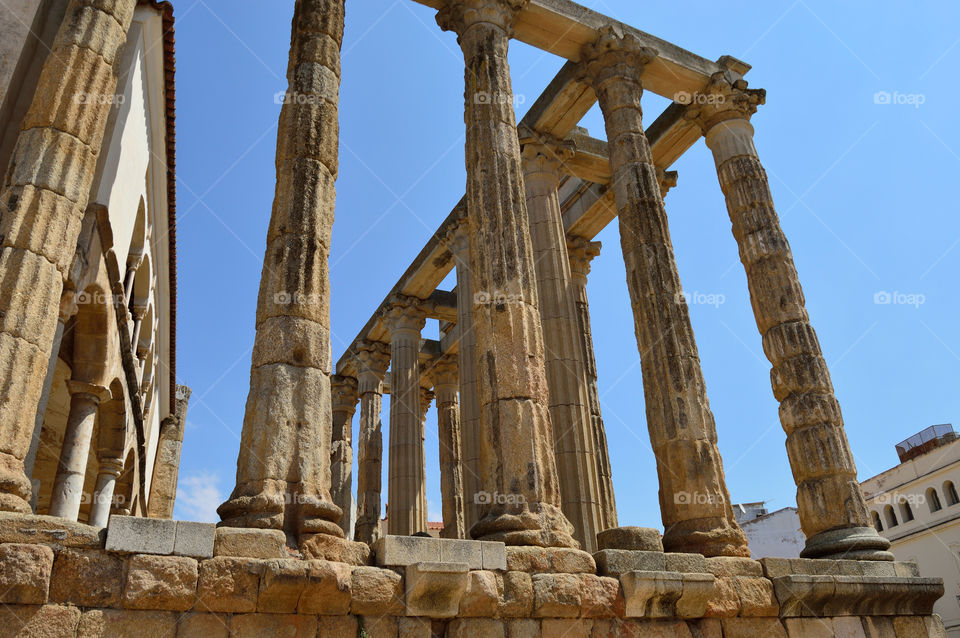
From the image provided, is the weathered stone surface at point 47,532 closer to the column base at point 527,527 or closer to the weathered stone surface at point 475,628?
the weathered stone surface at point 475,628

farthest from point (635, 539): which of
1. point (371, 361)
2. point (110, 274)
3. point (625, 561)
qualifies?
point (371, 361)

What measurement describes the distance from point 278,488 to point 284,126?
4731 mm

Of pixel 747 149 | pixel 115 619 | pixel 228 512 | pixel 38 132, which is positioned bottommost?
pixel 115 619

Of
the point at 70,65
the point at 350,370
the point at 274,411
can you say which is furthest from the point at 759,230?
the point at 350,370

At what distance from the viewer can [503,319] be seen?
373 inches

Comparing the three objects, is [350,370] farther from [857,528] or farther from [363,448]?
[857,528]

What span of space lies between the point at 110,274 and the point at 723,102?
1239cm

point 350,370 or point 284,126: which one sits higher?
point 350,370

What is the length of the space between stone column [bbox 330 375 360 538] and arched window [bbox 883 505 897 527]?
77.7ft

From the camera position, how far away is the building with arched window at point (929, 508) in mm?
27594

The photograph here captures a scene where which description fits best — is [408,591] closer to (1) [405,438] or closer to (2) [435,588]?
(2) [435,588]

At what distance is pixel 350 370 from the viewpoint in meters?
25.4

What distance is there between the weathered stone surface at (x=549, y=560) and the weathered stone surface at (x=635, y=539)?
923 mm

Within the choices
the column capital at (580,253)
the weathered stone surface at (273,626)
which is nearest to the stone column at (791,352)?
the column capital at (580,253)
